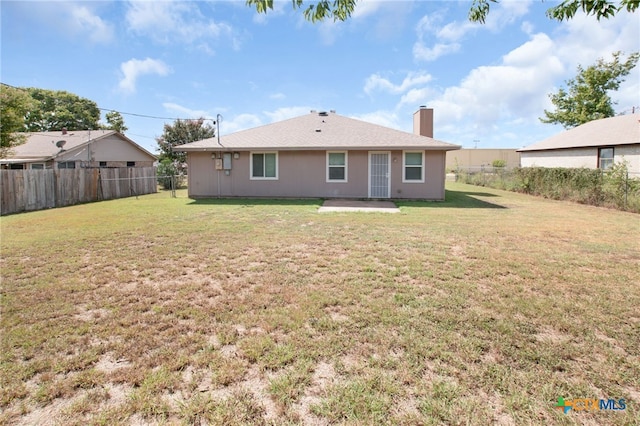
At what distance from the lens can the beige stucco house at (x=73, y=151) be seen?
67.6 ft

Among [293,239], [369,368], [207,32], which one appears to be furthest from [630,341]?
[207,32]

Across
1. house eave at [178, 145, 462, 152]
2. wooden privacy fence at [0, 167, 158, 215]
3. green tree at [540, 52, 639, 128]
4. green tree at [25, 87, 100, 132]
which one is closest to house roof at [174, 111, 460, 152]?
house eave at [178, 145, 462, 152]

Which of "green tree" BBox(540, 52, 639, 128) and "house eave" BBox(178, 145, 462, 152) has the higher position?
"green tree" BBox(540, 52, 639, 128)

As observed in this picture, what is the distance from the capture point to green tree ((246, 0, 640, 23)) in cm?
317

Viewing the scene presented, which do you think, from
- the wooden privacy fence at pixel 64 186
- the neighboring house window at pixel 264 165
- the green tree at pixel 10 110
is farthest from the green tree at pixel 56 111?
the neighboring house window at pixel 264 165

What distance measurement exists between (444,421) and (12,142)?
72.2 ft

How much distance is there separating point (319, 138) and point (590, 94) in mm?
29130

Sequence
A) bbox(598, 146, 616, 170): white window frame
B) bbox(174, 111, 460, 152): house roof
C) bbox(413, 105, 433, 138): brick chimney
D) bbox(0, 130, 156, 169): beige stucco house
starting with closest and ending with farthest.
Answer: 1. bbox(174, 111, 460, 152): house roof
2. bbox(413, 105, 433, 138): brick chimney
3. bbox(598, 146, 616, 170): white window frame
4. bbox(0, 130, 156, 169): beige stucco house

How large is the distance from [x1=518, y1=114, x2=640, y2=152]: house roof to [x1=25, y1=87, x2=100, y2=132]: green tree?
40246 mm

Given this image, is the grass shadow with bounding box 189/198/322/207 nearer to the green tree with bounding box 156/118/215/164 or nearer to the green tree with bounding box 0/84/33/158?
the green tree with bounding box 0/84/33/158

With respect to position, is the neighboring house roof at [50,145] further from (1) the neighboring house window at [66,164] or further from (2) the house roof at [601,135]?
(2) the house roof at [601,135]

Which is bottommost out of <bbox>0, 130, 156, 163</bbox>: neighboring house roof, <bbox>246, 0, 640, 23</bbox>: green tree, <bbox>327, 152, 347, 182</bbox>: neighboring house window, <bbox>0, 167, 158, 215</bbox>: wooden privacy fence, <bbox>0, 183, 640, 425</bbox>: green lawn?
<bbox>0, 183, 640, 425</bbox>: green lawn

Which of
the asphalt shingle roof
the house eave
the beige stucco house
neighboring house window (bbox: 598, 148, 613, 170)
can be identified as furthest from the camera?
the asphalt shingle roof

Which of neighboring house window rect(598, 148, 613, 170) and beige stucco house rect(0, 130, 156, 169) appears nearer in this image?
neighboring house window rect(598, 148, 613, 170)
